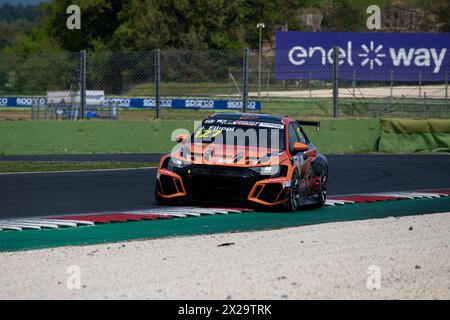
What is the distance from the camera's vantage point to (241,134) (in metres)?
14.9

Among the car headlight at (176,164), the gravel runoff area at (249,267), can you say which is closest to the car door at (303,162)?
the car headlight at (176,164)

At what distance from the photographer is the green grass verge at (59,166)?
20.7 meters

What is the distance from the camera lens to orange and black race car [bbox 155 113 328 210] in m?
14.2

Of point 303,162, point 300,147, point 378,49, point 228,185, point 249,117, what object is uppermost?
point 378,49

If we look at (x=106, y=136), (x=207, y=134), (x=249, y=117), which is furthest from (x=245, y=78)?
(x=207, y=134)

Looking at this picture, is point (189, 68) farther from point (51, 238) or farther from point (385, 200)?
point (51, 238)

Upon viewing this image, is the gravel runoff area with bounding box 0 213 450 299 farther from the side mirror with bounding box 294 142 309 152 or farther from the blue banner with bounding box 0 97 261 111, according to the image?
the blue banner with bounding box 0 97 261 111

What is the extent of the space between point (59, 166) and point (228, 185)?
312 inches

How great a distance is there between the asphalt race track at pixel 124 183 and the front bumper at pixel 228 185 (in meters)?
0.80

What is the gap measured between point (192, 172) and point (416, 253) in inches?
170

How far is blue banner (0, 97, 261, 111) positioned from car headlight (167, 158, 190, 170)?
39.8ft

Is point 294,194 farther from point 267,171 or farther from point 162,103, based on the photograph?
point 162,103

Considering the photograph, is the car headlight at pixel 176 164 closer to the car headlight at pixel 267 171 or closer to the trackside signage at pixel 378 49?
the car headlight at pixel 267 171

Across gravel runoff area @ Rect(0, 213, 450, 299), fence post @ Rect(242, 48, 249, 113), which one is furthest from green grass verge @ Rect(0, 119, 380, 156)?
gravel runoff area @ Rect(0, 213, 450, 299)
